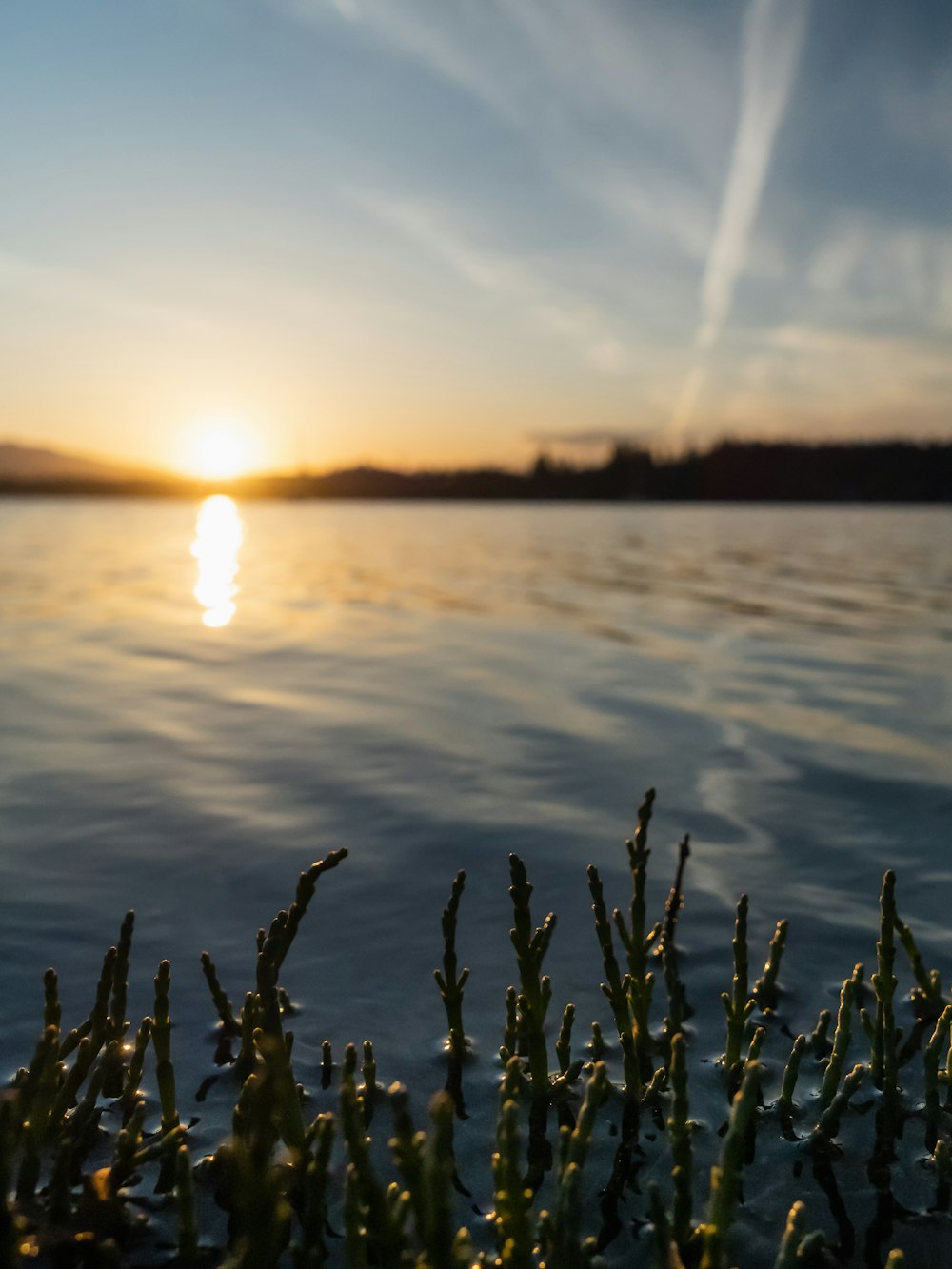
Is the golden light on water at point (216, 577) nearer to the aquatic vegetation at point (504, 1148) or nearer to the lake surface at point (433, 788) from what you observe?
the lake surface at point (433, 788)

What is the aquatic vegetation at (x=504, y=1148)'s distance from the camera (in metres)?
2.40

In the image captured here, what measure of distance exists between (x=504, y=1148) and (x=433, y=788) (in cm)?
654

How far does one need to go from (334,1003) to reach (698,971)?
6.18 feet

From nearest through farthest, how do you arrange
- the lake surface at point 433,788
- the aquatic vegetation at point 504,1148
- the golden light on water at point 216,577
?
the aquatic vegetation at point 504,1148
the lake surface at point 433,788
the golden light on water at point 216,577

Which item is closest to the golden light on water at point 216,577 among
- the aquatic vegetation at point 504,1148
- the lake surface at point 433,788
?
the lake surface at point 433,788

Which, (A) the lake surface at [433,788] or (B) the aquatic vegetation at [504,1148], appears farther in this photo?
(A) the lake surface at [433,788]

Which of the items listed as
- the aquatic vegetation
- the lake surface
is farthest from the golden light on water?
the aquatic vegetation

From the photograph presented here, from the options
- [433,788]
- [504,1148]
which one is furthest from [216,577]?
[504,1148]

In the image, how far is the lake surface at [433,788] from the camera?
210 inches

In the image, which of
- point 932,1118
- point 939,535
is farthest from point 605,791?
point 939,535

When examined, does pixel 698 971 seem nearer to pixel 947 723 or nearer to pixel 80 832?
pixel 80 832

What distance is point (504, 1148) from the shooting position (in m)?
2.41

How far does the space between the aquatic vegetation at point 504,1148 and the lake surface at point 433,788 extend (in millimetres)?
→ 409

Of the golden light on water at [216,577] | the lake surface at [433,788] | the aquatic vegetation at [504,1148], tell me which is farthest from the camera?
the golden light on water at [216,577]
